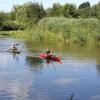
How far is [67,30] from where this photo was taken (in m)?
64.5

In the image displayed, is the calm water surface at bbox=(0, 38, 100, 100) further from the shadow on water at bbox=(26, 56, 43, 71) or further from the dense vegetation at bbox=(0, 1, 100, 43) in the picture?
the dense vegetation at bbox=(0, 1, 100, 43)

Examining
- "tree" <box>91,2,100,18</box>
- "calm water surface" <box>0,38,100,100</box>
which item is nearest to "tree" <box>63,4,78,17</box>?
"tree" <box>91,2,100,18</box>

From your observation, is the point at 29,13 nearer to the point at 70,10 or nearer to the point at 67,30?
the point at 70,10

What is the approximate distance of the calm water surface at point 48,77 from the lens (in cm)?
2480

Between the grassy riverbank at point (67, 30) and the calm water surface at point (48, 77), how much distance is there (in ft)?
50.4

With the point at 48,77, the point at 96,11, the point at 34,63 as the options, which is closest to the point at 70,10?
the point at 96,11

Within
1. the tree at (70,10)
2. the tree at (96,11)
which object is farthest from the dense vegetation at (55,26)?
the tree at (70,10)

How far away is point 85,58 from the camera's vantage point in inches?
1702

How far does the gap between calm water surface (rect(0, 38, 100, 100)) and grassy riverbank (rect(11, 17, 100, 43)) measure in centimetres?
1535

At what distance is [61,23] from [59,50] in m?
16.2

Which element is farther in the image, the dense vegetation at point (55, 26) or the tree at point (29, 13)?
the tree at point (29, 13)

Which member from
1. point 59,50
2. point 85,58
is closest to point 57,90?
point 85,58

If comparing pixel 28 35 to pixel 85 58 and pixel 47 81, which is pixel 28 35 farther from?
pixel 47 81

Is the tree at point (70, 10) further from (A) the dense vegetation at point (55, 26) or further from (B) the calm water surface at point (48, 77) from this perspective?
(B) the calm water surface at point (48, 77)
